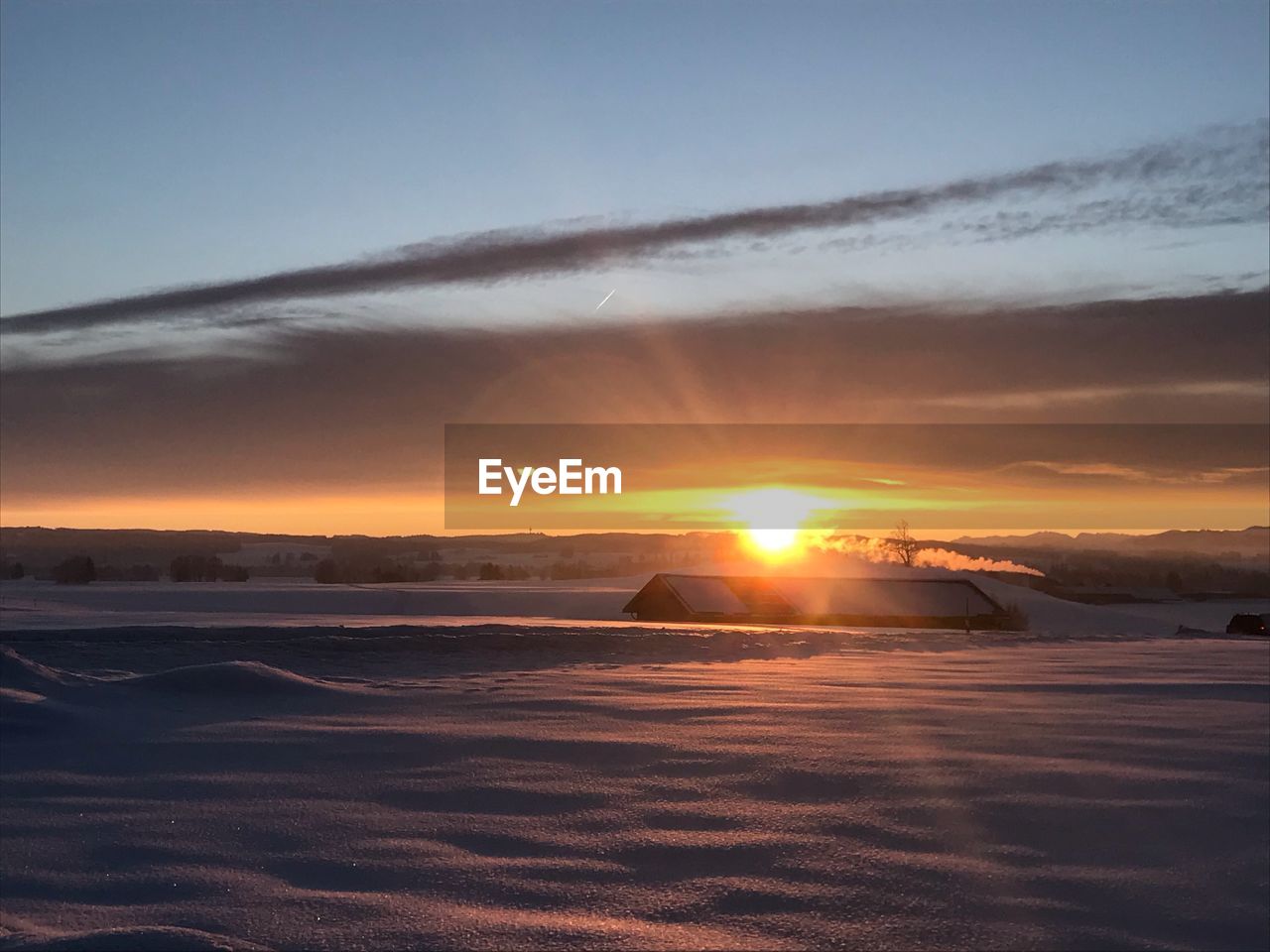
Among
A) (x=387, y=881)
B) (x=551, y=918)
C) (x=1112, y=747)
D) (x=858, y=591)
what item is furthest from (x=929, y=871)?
(x=858, y=591)

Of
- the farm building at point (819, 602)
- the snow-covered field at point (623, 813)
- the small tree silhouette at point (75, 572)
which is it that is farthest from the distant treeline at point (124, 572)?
the snow-covered field at point (623, 813)

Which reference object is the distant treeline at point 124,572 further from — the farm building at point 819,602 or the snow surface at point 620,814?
the snow surface at point 620,814

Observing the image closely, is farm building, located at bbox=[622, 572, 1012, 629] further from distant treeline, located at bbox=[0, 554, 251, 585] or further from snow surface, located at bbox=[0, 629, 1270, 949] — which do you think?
distant treeline, located at bbox=[0, 554, 251, 585]

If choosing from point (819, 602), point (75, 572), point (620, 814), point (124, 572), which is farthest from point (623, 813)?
point (124, 572)

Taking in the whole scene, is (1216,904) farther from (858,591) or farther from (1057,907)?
(858,591)

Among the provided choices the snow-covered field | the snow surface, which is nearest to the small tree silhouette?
the snow-covered field
